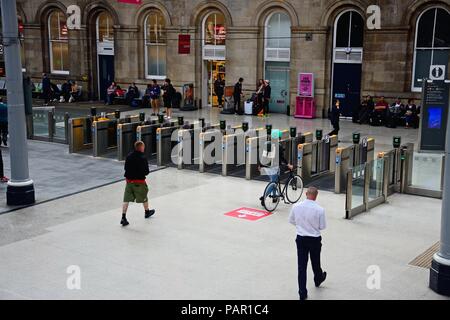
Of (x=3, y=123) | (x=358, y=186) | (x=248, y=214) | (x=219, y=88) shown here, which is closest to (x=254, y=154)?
(x=248, y=214)

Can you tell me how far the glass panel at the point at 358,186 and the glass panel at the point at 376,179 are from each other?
368 mm

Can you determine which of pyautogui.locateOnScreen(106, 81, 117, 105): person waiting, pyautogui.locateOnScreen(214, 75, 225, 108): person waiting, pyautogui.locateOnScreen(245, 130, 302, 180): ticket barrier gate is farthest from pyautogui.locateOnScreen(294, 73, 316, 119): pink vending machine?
pyautogui.locateOnScreen(245, 130, 302, 180): ticket barrier gate

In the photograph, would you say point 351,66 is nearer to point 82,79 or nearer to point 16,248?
point 82,79

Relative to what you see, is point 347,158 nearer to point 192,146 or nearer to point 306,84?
point 192,146

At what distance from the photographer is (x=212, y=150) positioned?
1616cm

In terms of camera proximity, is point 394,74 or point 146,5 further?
point 146,5

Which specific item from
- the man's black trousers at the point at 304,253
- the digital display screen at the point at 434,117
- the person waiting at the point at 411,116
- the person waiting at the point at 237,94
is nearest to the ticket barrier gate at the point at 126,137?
the digital display screen at the point at 434,117

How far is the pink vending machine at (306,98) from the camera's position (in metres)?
26.0

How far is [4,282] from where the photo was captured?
27.7ft

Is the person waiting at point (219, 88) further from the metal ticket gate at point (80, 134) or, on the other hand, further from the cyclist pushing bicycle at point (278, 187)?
the cyclist pushing bicycle at point (278, 187)

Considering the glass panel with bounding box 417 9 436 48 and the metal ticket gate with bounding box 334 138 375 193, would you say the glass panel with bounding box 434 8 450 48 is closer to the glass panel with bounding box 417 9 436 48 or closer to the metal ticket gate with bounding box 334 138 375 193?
the glass panel with bounding box 417 9 436 48

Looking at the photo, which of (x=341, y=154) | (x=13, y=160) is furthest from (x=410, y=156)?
(x=13, y=160)
